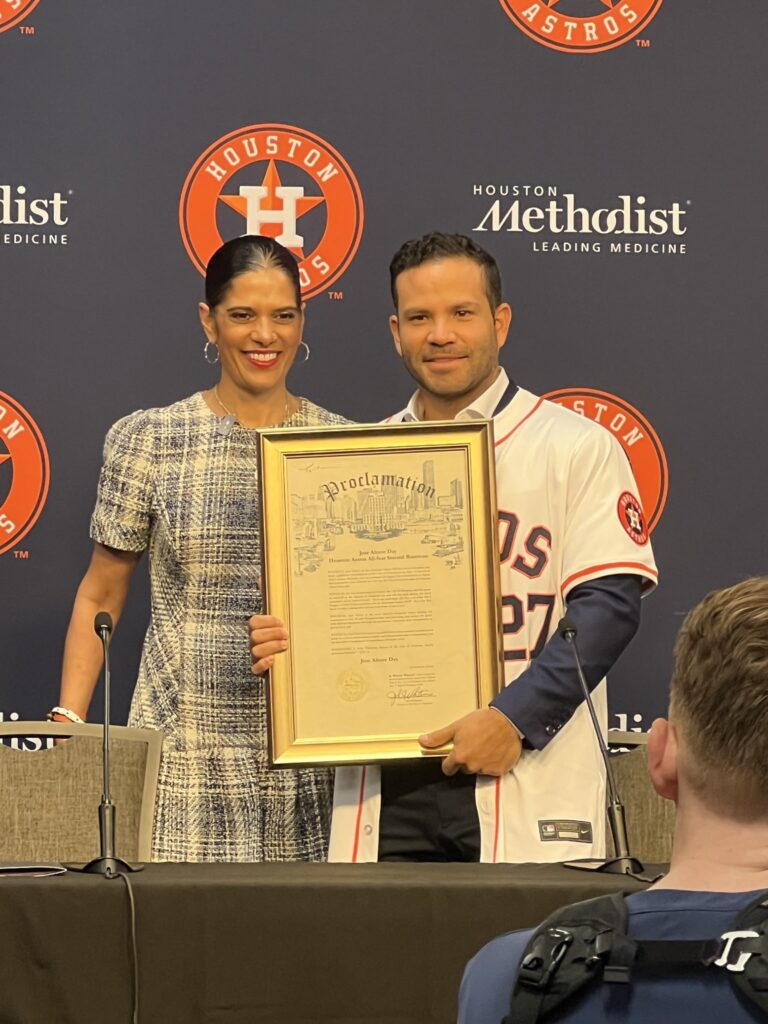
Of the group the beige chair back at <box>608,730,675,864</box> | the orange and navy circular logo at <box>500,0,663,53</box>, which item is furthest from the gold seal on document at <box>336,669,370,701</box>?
the orange and navy circular logo at <box>500,0,663,53</box>

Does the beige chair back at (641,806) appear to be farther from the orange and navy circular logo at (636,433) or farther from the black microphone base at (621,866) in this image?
the black microphone base at (621,866)

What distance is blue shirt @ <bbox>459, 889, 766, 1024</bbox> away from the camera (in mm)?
1104

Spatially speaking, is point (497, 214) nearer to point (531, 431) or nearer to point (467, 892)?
point (531, 431)

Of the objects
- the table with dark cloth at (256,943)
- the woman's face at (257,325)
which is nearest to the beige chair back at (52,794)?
the woman's face at (257,325)

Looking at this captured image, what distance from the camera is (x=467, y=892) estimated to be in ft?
6.93

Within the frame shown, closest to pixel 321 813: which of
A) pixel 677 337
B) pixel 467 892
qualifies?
pixel 467 892

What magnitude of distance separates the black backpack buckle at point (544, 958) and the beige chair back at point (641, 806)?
230cm

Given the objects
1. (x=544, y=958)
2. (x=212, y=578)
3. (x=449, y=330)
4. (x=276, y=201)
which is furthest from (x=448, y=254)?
(x=544, y=958)

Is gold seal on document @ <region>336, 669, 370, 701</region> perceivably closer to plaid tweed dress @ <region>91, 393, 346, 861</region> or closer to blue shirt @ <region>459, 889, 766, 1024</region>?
plaid tweed dress @ <region>91, 393, 346, 861</region>

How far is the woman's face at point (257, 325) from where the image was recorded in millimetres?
3367

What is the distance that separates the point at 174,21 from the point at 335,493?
1.78m

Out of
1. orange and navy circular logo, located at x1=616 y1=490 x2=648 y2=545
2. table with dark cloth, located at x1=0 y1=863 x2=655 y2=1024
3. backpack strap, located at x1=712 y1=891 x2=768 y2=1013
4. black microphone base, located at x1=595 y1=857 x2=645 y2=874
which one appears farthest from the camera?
orange and navy circular logo, located at x1=616 y1=490 x2=648 y2=545

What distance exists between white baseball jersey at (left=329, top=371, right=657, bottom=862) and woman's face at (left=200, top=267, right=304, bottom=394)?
53 cm
